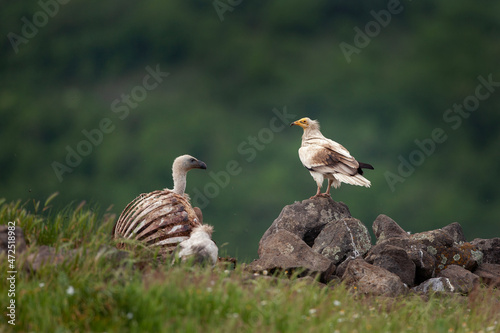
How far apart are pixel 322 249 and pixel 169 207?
9.47ft

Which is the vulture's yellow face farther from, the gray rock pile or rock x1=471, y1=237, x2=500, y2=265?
rock x1=471, y1=237, x2=500, y2=265

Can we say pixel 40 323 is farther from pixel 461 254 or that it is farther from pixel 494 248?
pixel 494 248

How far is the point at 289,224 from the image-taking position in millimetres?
10180

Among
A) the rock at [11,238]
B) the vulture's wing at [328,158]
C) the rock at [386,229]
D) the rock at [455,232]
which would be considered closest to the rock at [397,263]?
the rock at [386,229]

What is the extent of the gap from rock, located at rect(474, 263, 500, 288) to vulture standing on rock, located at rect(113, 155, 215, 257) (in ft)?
17.1

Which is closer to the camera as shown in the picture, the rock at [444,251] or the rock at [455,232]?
the rock at [444,251]

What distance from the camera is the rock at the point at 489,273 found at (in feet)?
32.1

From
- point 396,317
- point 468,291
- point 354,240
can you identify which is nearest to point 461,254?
point 468,291

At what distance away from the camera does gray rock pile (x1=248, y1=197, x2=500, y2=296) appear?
8227 mm

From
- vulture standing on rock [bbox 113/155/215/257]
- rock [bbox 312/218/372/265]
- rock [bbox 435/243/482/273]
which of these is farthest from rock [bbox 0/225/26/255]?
rock [bbox 435/243/482/273]

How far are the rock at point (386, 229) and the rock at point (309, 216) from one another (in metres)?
0.80

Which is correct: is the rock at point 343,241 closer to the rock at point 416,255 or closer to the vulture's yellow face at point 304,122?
the rock at point 416,255

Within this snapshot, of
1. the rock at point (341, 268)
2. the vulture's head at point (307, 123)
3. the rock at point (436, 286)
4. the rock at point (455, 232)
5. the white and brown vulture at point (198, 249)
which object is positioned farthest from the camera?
the vulture's head at point (307, 123)

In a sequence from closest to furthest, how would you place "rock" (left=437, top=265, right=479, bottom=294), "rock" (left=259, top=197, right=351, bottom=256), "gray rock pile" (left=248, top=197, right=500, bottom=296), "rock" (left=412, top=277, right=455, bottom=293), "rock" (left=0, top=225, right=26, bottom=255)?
"rock" (left=0, top=225, right=26, bottom=255) → "gray rock pile" (left=248, top=197, right=500, bottom=296) → "rock" (left=412, top=277, right=455, bottom=293) → "rock" (left=437, top=265, right=479, bottom=294) → "rock" (left=259, top=197, right=351, bottom=256)
